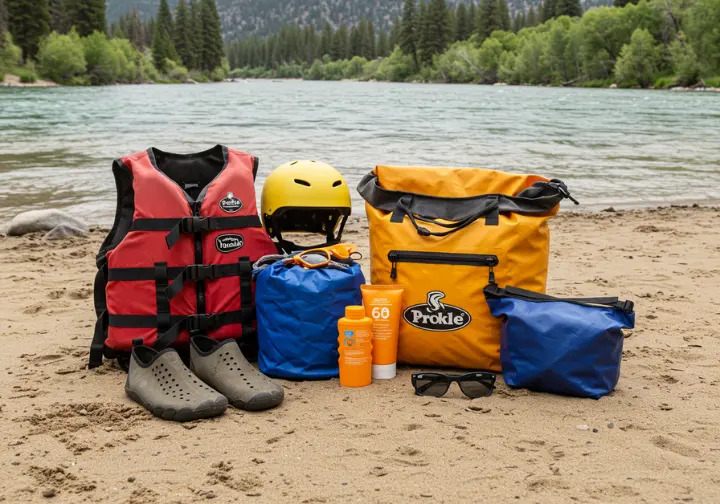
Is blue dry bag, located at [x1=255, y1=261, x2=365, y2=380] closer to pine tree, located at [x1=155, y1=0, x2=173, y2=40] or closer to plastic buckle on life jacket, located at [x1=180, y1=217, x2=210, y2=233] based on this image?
plastic buckle on life jacket, located at [x1=180, y1=217, x2=210, y2=233]

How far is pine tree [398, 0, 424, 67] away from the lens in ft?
426

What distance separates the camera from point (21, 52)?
76.1m

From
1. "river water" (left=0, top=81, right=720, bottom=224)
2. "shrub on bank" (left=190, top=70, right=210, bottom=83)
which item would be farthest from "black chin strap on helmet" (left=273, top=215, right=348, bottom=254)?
"shrub on bank" (left=190, top=70, right=210, bottom=83)

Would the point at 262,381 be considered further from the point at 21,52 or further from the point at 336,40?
the point at 336,40

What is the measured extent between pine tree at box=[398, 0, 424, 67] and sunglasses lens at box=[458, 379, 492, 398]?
129 meters

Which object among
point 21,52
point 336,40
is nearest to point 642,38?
point 21,52

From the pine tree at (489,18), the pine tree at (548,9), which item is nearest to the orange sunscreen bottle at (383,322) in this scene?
the pine tree at (489,18)

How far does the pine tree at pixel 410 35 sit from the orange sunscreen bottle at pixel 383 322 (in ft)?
424

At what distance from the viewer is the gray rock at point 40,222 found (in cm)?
756

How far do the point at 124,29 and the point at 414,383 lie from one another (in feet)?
487

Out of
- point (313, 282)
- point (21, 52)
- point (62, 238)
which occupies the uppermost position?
point (21, 52)

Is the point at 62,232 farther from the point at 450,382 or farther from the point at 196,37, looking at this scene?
the point at 196,37

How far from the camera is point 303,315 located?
376 cm

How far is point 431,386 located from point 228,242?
1331 mm
